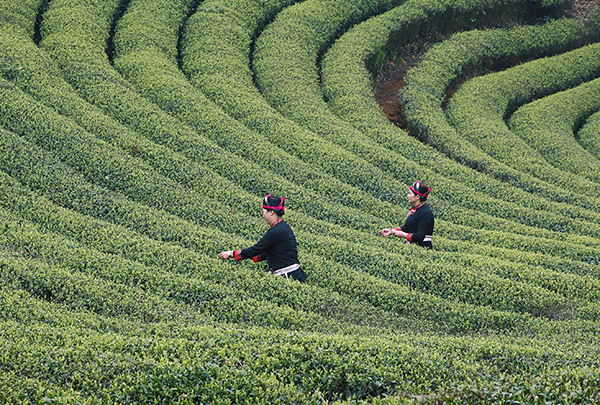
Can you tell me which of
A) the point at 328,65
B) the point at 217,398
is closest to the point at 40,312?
the point at 217,398

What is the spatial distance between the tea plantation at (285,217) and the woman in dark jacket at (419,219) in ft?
1.87

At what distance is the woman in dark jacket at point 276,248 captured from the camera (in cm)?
922

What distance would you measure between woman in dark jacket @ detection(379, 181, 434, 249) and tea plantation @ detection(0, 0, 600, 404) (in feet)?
1.87

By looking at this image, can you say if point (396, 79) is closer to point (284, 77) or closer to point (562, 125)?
point (284, 77)

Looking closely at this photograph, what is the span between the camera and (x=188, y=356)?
21.4ft

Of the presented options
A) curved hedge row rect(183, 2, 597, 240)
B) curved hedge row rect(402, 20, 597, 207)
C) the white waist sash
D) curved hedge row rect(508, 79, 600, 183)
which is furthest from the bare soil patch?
the white waist sash

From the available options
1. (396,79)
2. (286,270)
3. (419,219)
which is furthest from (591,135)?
(286,270)

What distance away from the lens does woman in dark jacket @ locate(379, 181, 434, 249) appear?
1108cm

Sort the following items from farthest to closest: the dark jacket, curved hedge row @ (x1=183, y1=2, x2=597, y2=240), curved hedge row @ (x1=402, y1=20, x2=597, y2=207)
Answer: curved hedge row @ (x1=402, y1=20, x2=597, y2=207), curved hedge row @ (x1=183, y1=2, x2=597, y2=240), the dark jacket

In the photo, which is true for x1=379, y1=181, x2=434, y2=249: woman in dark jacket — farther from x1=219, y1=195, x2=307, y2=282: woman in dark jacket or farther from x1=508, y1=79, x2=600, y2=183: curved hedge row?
x1=508, y1=79, x2=600, y2=183: curved hedge row

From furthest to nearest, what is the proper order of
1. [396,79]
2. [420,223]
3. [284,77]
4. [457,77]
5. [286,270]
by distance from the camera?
1. [457,77]
2. [396,79]
3. [284,77]
4. [420,223]
5. [286,270]

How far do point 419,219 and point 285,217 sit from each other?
3777 mm

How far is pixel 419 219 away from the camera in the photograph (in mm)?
11438

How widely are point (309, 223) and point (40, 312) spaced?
7.26 metres
